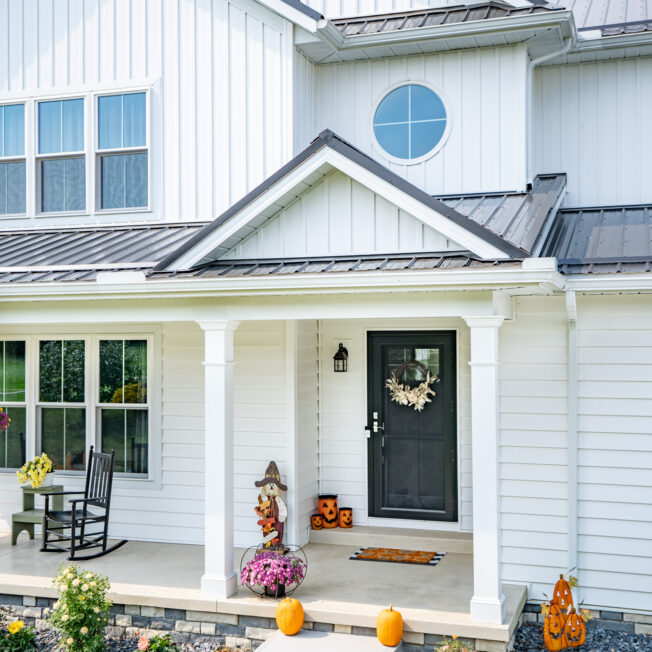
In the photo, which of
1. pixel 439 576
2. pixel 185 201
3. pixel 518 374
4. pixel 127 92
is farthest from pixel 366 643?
pixel 127 92

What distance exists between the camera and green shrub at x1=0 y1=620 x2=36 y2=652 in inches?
249

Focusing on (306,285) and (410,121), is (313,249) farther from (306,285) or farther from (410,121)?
(410,121)

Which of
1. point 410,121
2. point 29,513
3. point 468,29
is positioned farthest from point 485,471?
point 29,513

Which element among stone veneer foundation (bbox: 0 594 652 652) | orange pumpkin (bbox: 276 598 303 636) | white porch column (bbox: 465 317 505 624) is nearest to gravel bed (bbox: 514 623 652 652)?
stone veneer foundation (bbox: 0 594 652 652)

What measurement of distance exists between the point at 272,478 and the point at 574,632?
10.2 ft

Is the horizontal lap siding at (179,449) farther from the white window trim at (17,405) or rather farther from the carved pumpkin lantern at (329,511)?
the white window trim at (17,405)

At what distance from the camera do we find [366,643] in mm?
6102

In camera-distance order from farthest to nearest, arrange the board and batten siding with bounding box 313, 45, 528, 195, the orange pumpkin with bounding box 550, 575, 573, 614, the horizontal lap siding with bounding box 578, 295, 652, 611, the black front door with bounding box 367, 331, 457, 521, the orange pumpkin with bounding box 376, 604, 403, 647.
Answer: the black front door with bounding box 367, 331, 457, 521
the board and batten siding with bounding box 313, 45, 528, 195
the horizontal lap siding with bounding box 578, 295, 652, 611
the orange pumpkin with bounding box 550, 575, 573, 614
the orange pumpkin with bounding box 376, 604, 403, 647

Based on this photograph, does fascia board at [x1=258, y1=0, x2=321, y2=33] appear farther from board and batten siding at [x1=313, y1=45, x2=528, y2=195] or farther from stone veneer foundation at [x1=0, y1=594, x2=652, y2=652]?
stone veneer foundation at [x1=0, y1=594, x2=652, y2=652]

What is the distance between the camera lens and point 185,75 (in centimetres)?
875

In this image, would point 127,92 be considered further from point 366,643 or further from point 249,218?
point 366,643

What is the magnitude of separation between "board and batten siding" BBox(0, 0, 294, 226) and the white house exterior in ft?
0.08

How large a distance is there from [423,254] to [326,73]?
11.7ft

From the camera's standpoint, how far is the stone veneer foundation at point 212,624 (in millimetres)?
6496
